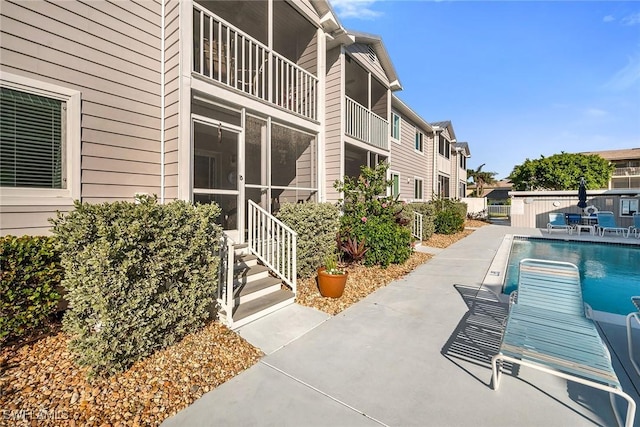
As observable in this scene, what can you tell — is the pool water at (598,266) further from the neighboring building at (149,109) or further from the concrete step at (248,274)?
the neighboring building at (149,109)

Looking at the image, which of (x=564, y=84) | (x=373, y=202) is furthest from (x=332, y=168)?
(x=564, y=84)

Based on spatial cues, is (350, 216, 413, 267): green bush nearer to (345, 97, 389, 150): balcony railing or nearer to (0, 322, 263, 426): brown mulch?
(345, 97, 389, 150): balcony railing

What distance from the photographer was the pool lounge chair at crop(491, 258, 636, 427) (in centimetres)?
231

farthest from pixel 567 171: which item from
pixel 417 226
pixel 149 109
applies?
pixel 149 109

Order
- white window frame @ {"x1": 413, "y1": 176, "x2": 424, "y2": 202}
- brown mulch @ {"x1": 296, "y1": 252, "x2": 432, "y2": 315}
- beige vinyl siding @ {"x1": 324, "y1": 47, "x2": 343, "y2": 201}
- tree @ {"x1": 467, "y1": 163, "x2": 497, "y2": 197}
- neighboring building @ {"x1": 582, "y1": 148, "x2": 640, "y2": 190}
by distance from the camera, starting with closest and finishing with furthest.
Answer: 1. brown mulch @ {"x1": 296, "y1": 252, "x2": 432, "y2": 315}
2. beige vinyl siding @ {"x1": 324, "y1": 47, "x2": 343, "y2": 201}
3. white window frame @ {"x1": 413, "y1": 176, "x2": 424, "y2": 202}
4. neighboring building @ {"x1": 582, "y1": 148, "x2": 640, "y2": 190}
5. tree @ {"x1": 467, "y1": 163, "x2": 497, "y2": 197}

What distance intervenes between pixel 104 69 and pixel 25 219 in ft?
8.37

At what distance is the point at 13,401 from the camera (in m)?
2.39

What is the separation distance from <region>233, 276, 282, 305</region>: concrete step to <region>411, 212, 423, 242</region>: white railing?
25.1 ft

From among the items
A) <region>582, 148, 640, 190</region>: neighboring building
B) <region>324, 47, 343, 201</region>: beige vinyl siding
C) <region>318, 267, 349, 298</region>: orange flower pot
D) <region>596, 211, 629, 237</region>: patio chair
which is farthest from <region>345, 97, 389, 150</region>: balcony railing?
<region>582, 148, 640, 190</region>: neighboring building

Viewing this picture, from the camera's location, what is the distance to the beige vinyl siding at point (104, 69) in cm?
373

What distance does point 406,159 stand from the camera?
1446cm

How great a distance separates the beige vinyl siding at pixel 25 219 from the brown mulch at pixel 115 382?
148 cm

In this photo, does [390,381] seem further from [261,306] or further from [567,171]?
[567,171]

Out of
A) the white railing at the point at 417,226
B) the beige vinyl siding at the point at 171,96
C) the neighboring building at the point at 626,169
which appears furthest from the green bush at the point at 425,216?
the neighboring building at the point at 626,169
